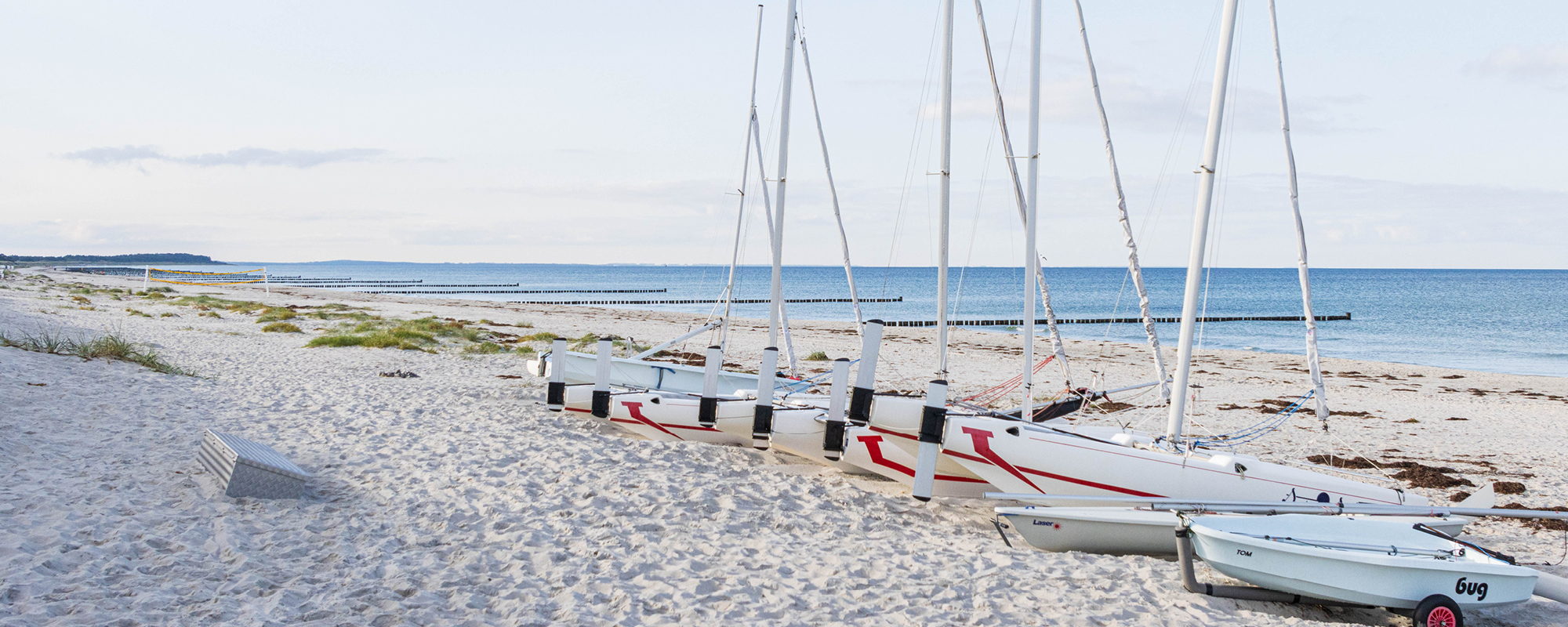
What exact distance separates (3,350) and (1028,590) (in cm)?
1468

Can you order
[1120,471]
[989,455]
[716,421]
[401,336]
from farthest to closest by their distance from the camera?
[401,336] < [716,421] < [989,455] < [1120,471]

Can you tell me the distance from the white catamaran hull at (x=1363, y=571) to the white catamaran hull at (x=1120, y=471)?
1784 mm

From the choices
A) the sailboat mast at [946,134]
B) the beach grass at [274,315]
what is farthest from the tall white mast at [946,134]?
the beach grass at [274,315]

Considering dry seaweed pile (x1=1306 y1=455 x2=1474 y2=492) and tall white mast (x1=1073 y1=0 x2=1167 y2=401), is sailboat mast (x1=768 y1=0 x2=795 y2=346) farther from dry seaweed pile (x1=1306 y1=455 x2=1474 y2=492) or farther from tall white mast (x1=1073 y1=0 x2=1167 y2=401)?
dry seaweed pile (x1=1306 y1=455 x2=1474 y2=492)

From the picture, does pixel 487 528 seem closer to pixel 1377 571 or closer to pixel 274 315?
pixel 1377 571

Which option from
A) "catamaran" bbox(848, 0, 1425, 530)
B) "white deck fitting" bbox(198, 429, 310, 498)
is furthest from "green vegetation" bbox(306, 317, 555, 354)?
"catamaran" bbox(848, 0, 1425, 530)

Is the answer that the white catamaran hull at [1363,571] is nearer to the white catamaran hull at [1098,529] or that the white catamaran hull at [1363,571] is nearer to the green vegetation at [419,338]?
the white catamaran hull at [1098,529]

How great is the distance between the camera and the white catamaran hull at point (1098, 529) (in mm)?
8133

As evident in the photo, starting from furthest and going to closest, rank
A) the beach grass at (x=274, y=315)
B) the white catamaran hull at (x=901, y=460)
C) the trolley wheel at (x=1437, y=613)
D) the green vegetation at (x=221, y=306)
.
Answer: the green vegetation at (x=221, y=306) → the beach grass at (x=274, y=315) → the white catamaran hull at (x=901, y=460) → the trolley wheel at (x=1437, y=613)

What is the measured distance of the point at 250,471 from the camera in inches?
297

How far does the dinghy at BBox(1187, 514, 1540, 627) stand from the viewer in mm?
6824

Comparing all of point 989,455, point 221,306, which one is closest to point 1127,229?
point 989,455

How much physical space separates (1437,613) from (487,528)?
25.0 feet

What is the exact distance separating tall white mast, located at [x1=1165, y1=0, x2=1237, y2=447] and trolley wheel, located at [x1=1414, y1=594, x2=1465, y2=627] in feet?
11.1
